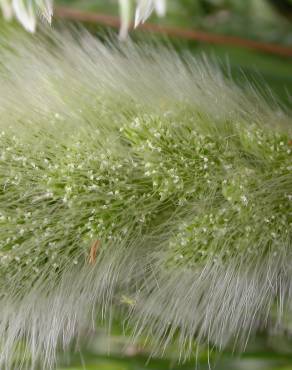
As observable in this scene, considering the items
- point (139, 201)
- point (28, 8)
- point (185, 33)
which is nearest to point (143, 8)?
point (28, 8)

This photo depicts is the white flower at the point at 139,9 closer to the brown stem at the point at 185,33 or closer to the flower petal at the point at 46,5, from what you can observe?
the flower petal at the point at 46,5

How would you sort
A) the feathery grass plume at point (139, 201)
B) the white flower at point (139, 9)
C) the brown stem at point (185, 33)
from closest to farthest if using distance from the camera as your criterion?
the white flower at point (139, 9) < the feathery grass plume at point (139, 201) < the brown stem at point (185, 33)

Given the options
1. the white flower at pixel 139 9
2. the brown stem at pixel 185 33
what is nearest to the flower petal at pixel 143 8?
the white flower at pixel 139 9

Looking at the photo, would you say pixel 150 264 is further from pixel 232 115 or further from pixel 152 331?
pixel 232 115

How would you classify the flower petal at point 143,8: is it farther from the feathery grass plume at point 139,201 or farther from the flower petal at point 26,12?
the feathery grass plume at point 139,201

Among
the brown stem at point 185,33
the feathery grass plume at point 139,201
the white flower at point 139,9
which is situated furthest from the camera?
the brown stem at point 185,33

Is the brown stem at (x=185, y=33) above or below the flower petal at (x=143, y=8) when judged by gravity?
above

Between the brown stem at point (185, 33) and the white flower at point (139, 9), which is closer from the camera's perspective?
the white flower at point (139, 9)

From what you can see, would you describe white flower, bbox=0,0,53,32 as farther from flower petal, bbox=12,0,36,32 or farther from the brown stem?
the brown stem

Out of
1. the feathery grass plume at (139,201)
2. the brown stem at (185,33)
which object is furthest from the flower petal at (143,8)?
the brown stem at (185,33)

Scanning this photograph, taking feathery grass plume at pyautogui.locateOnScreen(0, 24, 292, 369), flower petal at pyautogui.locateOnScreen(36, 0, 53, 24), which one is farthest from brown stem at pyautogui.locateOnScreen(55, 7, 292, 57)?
flower petal at pyautogui.locateOnScreen(36, 0, 53, 24)
